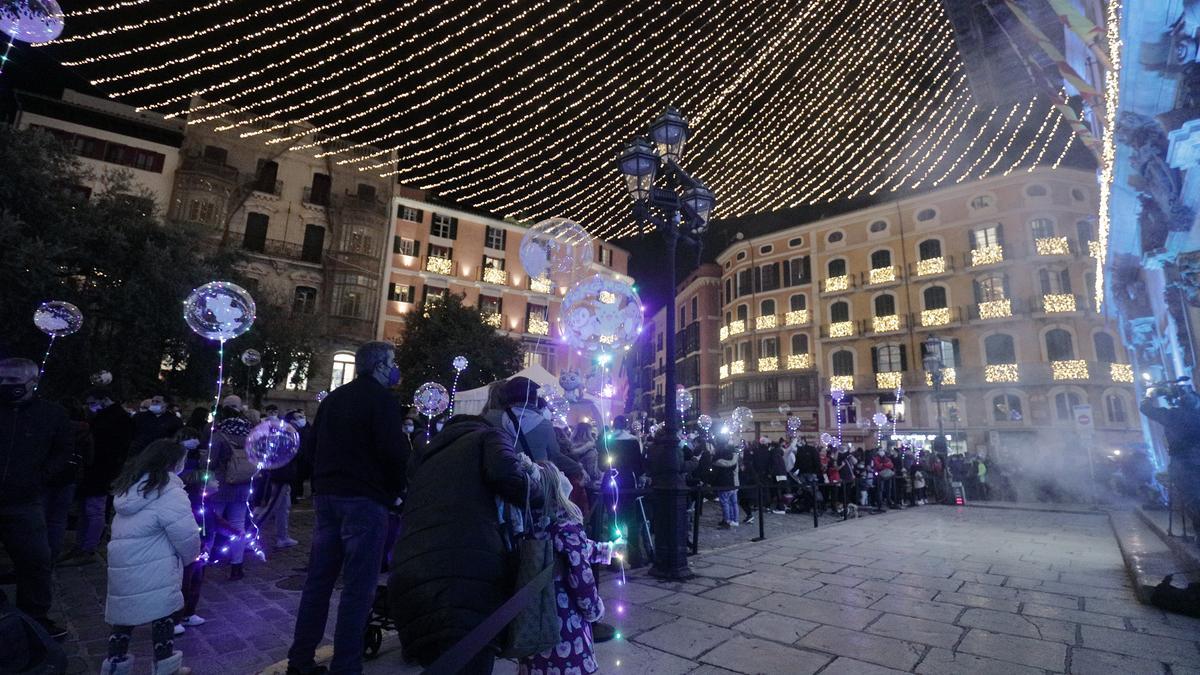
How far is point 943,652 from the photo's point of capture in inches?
140

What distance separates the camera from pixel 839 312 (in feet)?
114

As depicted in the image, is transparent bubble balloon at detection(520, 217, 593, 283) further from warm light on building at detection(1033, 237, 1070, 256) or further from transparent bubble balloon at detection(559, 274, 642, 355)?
warm light on building at detection(1033, 237, 1070, 256)

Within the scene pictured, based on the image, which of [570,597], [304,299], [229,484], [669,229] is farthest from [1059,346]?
[304,299]

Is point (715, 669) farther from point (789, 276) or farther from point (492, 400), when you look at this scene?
point (789, 276)

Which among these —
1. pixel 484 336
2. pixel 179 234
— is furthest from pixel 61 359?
pixel 484 336

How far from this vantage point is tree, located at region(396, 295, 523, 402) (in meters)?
23.7

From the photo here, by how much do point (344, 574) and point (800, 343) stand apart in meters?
36.3

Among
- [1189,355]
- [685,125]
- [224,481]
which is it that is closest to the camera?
[224,481]

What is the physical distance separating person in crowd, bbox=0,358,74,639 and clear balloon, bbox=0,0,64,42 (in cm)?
277

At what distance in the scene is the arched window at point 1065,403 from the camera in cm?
2619

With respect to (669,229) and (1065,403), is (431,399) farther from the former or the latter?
(1065,403)

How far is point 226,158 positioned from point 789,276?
33765 mm

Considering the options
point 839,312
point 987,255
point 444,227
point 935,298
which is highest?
point 444,227

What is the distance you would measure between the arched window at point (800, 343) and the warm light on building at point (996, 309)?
9633 millimetres
